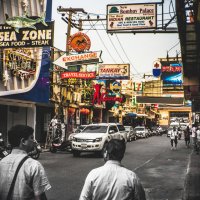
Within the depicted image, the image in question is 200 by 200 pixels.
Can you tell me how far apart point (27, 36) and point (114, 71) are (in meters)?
16.9

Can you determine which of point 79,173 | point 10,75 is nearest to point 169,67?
point 10,75

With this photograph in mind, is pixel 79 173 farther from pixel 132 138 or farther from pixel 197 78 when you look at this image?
pixel 132 138

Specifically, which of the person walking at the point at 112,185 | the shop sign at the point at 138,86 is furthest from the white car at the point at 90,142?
the shop sign at the point at 138,86

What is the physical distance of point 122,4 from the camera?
1808cm

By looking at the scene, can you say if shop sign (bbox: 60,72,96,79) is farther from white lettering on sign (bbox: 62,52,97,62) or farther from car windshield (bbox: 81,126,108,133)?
car windshield (bbox: 81,126,108,133)

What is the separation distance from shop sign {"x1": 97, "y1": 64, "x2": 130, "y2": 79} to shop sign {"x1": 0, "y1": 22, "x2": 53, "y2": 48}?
16.1 m

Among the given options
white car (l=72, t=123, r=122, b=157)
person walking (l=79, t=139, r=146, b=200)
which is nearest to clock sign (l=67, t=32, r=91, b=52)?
white car (l=72, t=123, r=122, b=157)

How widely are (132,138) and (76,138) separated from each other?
25.2 m

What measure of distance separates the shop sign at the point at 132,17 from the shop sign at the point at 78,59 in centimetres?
830

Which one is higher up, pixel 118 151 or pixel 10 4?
pixel 10 4

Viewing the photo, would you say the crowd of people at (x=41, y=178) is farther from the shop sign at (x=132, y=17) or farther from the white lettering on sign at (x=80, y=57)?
the white lettering on sign at (x=80, y=57)

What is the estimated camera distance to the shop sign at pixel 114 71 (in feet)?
115

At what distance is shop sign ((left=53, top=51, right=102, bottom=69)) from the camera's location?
26.4 meters

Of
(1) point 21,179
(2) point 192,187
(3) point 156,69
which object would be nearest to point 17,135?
(1) point 21,179
